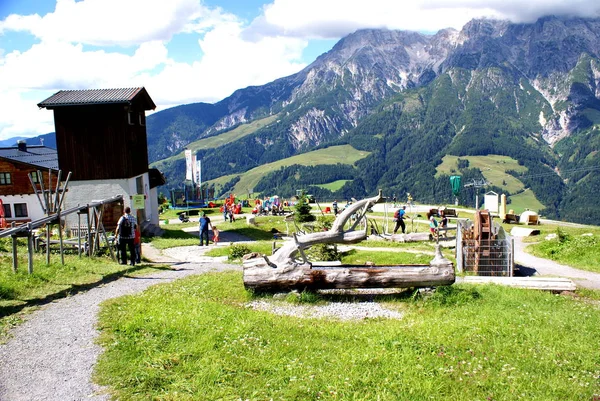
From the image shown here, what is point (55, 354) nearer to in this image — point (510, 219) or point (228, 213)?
point (228, 213)

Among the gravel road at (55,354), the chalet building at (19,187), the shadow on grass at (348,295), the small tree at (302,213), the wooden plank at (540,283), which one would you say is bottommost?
the wooden plank at (540,283)

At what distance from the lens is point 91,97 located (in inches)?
1264

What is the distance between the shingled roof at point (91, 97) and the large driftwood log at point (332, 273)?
67.9 ft

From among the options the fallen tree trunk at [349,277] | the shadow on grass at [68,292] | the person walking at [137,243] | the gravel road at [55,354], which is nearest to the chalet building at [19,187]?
the person walking at [137,243]

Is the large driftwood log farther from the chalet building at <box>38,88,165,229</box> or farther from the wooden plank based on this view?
the chalet building at <box>38,88,165,229</box>

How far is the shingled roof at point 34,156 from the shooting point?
1754 inches

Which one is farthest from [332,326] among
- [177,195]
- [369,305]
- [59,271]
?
[177,195]

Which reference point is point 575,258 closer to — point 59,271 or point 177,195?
point 59,271

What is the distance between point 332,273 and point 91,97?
24.0 m

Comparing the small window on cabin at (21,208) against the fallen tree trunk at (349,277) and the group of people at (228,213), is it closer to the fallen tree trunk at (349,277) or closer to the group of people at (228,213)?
the group of people at (228,213)

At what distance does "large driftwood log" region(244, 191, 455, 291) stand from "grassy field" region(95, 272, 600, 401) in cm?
101

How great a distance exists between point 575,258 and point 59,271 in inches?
858

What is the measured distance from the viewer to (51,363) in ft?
30.3

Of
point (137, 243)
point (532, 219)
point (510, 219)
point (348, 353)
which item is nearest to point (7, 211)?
point (137, 243)
